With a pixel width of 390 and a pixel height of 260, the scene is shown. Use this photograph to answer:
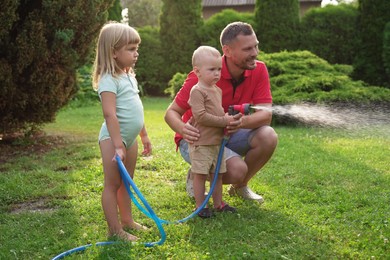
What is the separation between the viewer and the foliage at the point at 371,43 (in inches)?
523

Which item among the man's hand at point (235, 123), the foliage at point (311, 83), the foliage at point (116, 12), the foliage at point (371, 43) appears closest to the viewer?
the man's hand at point (235, 123)

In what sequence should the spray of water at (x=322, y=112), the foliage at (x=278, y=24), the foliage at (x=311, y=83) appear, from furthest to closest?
1. the foliage at (x=278, y=24)
2. the foliage at (x=311, y=83)
3. the spray of water at (x=322, y=112)

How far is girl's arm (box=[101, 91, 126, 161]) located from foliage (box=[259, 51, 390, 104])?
5.77m

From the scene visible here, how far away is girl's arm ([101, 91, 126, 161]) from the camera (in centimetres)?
331

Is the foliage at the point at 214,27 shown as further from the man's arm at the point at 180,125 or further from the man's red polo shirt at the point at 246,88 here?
the man's arm at the point at 180,125

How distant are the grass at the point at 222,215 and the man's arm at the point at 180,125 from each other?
603 millimetres

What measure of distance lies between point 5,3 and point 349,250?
15.3ft

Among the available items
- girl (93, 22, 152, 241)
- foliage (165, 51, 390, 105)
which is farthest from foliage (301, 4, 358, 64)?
girl (93, 22, 152, 241)

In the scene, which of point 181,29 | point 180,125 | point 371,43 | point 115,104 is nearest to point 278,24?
point 371,43

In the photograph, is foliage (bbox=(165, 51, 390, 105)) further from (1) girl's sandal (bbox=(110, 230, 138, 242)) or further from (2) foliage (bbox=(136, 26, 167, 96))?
(1) girl's sandal (bbox=(110, 230, 138, 242))

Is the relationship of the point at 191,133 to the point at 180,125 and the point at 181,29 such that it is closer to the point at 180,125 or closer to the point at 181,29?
the point at 180,125

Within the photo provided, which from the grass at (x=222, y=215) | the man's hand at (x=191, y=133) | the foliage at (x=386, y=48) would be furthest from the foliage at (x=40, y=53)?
the foliage at (x=386, y=48)

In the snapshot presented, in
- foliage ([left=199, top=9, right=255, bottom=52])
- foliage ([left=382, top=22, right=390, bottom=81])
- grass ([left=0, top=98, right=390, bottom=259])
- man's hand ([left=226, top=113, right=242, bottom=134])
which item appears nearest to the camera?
grass ([left=0, top=98, right=390, bottom=259])

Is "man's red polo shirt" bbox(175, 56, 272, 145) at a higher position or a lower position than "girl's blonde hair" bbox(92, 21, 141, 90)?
lower
